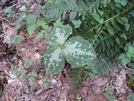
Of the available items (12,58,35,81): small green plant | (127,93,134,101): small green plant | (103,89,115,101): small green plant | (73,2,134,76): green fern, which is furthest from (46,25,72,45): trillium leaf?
(127,93,134,101): small green plant

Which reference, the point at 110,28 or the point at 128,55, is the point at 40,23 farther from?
the point at 128,55

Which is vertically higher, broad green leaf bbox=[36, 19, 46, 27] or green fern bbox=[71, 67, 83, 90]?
broad green leaf bbox=[36, 19, 46, 27]

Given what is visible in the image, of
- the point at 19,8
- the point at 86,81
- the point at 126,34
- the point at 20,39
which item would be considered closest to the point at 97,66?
the point at 86,81

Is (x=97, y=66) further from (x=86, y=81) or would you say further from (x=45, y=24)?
(x=45, y=24)

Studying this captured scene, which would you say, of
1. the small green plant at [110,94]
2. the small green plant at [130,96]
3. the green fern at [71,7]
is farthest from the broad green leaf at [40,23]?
the small green plant at [130,96]

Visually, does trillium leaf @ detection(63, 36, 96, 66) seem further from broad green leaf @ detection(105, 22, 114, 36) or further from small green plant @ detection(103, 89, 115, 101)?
small green plant @ detection(103, 89, 115, 101)

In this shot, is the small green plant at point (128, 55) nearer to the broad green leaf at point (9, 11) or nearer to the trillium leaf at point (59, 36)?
the trillium leaf at point (59, 36)

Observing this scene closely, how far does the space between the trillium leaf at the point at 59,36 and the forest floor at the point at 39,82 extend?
1.62 ft

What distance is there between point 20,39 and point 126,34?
141 cm

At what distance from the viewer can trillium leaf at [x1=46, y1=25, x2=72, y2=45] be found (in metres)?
1.57

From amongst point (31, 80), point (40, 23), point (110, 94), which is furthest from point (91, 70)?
point (40, 23)

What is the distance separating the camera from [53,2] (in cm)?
203

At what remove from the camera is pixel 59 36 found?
1.58 m

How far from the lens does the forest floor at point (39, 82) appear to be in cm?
183
